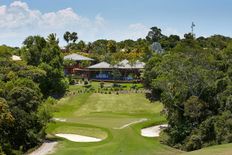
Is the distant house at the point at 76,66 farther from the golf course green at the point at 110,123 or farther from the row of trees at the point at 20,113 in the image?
the row of trees at the point at 20,113

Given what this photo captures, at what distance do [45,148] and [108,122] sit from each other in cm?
1742

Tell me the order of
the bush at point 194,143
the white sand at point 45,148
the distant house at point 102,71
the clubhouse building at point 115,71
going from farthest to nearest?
1. the distant house at point 102,71
2. the clubhouse building at point 115,71
3. the bush at point 194,143
4. the white sand at point 45,148

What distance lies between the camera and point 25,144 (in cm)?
4269

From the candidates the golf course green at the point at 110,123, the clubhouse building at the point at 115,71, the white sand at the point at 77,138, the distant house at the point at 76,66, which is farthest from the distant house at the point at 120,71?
the white sand at the point at 77,138

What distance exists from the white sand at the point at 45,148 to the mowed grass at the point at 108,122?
0.73 meters

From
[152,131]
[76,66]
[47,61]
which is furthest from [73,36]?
[152,131]

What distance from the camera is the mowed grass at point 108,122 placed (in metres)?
40.2

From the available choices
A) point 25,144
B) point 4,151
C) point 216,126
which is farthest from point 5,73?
point 216,126

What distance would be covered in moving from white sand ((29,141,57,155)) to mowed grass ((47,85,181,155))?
2.39ft

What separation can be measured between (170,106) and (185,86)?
3.37 metres

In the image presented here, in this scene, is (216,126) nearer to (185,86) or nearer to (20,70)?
(185,86)

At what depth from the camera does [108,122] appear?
2292 inches

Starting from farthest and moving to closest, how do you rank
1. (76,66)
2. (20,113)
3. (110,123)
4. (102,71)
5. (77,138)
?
(76,66) → (102,71) → (110,123) → (77,138) → (20,113)

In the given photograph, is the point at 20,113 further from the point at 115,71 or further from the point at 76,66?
the point at 76,66
